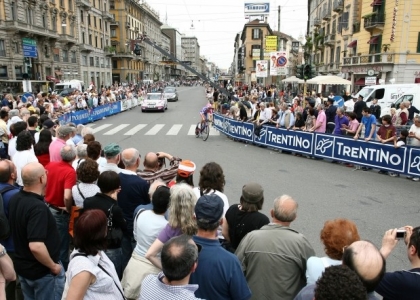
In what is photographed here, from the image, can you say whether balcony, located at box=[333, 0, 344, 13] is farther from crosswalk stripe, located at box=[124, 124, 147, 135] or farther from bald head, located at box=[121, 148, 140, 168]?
bald head, located at box=[121, 148, 140, 168]

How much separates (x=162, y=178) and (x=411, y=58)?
29685 millimetres

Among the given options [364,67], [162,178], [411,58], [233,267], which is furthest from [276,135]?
[364,67]

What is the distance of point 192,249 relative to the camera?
7.31 ft

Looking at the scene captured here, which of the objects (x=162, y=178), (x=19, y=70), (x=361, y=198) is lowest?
(x=361, y=198)

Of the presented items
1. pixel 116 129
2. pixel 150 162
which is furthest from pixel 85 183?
pixel 116 129

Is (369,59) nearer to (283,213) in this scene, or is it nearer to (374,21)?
(374,21)

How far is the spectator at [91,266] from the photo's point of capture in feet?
7.68

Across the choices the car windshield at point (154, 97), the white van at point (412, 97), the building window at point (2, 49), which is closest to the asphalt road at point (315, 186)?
the white van at point (412, 97)

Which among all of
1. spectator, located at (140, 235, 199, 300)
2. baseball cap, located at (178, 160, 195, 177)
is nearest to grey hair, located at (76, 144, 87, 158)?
baseball cap, located at (178, 160, 195, 177)

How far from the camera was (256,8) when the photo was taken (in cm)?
2991

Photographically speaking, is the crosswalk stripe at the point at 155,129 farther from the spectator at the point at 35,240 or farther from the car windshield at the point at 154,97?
the spectator at the point at 35,240

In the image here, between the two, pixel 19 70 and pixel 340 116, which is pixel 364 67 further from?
pixel 19 70

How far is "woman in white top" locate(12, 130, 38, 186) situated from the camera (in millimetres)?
5576

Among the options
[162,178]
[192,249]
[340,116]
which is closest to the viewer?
[192,249]
